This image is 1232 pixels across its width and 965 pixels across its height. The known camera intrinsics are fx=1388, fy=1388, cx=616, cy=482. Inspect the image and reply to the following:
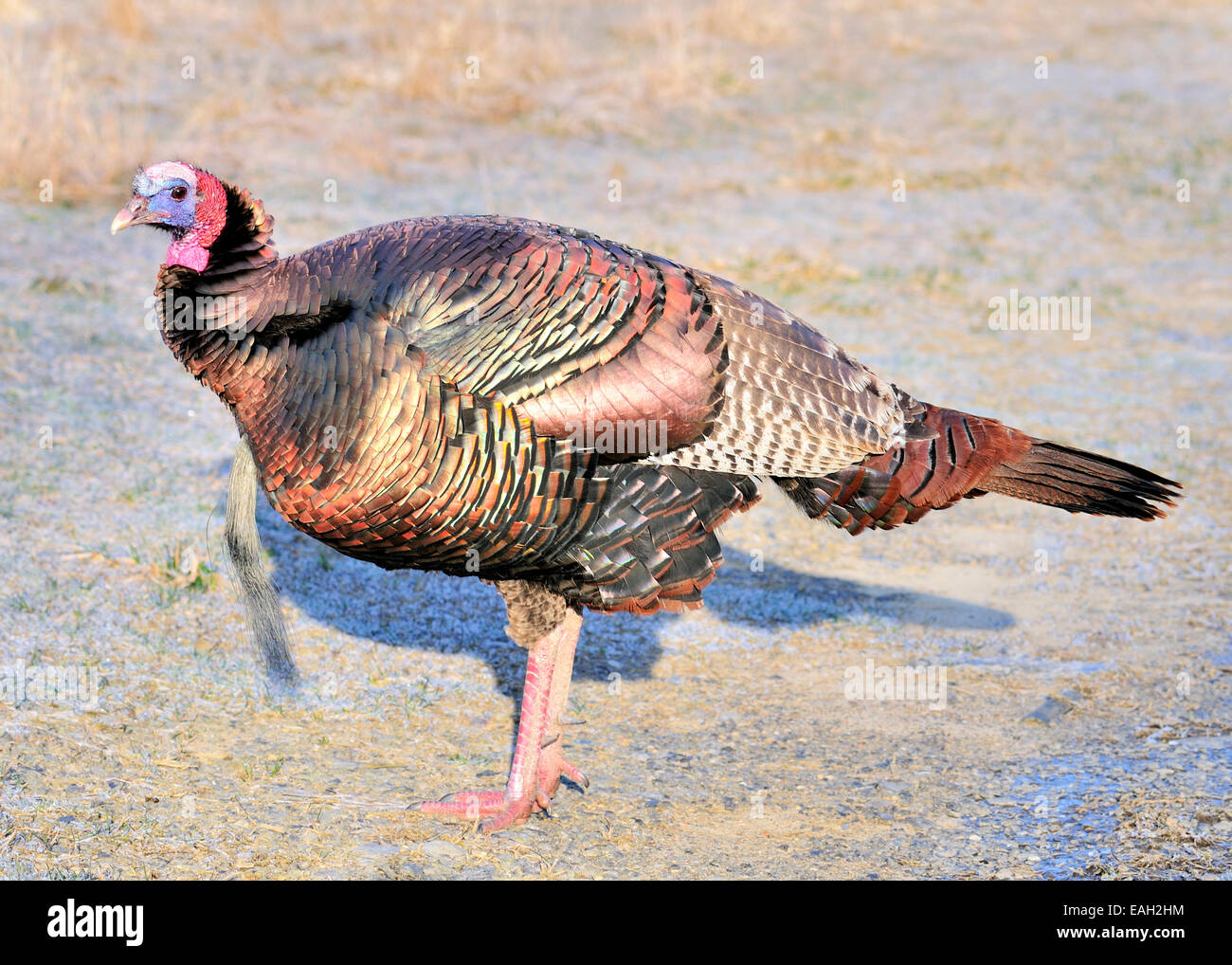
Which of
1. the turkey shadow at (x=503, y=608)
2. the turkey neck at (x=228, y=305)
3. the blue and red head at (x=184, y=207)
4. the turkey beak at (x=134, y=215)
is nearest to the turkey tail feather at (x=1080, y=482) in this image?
the turkey shadow at (x=503, y=608)

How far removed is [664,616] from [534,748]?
154 cm

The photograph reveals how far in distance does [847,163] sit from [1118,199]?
2.46m

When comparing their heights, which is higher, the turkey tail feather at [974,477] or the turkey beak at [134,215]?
the turkey beak at [134,215]

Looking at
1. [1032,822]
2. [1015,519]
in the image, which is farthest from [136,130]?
[1032,822]

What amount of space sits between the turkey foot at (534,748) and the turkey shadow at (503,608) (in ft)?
2.04

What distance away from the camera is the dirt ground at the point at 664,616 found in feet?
13.4

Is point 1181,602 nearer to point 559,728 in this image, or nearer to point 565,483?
point 559,728

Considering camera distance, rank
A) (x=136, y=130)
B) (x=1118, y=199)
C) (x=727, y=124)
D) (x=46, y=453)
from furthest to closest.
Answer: (x=727, y=124)
(x=1118, y=199)
(x=136, y=130)
(x=46, y=453)

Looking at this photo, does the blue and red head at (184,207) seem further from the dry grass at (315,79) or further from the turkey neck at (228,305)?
the dry grass at (315,79)

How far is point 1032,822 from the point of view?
13.8 feet

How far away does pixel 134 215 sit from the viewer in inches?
150

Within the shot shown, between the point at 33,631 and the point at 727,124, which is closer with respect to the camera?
the point at 33,631
